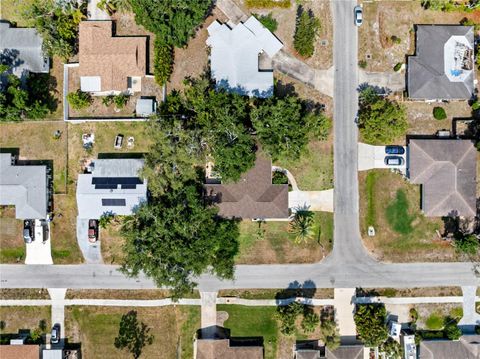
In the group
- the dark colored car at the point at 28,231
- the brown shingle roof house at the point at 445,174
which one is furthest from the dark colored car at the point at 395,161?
the dark colored car at the point at 28,231

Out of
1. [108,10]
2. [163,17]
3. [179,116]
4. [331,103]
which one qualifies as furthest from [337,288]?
[108,10]

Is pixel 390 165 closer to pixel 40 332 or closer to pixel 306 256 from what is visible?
pixel 306 256

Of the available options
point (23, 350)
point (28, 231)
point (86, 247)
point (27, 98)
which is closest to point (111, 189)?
point (86, 247)

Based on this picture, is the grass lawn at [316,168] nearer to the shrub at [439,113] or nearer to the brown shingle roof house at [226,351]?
the shrub at [439,113]

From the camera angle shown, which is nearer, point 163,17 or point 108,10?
point 163,17

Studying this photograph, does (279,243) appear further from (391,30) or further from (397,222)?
(391,30)
